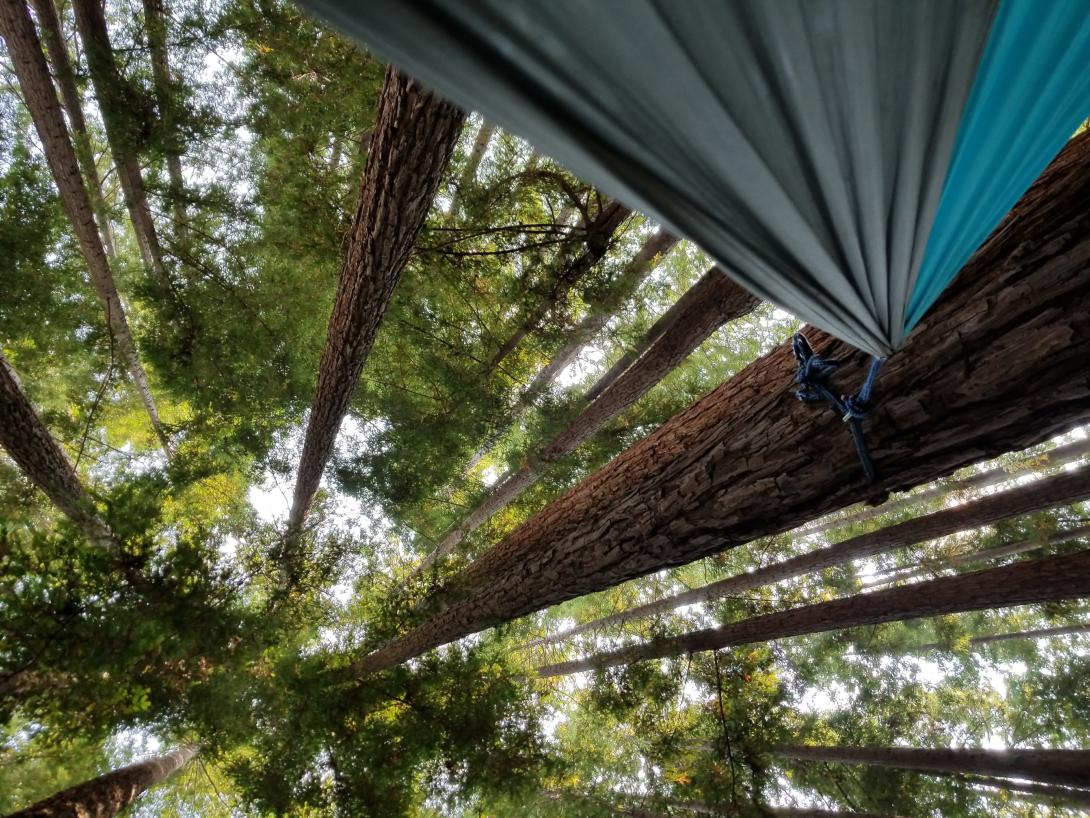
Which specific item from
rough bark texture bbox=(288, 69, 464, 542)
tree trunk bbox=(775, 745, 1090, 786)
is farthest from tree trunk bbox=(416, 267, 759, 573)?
tree trunk bbox=(775, 745, 1090, 786)

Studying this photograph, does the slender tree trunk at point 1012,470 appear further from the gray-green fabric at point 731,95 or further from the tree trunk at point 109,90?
the tree trunk at point 109,90

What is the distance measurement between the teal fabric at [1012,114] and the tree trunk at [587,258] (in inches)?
135

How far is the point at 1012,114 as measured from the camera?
0.87m

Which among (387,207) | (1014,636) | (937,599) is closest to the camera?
(387,207)

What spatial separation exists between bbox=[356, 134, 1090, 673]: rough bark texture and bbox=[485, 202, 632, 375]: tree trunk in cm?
245

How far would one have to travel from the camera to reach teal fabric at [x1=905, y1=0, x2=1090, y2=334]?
708 mm

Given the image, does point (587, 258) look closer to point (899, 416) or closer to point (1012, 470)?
point (899, 416)

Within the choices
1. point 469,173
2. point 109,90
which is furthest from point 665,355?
point 109,90

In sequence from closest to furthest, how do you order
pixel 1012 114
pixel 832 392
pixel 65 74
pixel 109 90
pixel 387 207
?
pixel 1012 114 < pixel 832 392 < pixel 387 207 < pixel 109 90 < pixel 65 74

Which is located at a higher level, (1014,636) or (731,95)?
(731,95)

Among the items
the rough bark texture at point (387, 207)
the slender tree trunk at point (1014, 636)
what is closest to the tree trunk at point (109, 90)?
the rough bark texture at point (387, 207)

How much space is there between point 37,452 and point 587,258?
5813mm

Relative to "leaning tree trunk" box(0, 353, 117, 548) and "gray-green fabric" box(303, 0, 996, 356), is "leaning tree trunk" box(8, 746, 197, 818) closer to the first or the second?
"leaning tree trunk" box(0, 353, 117, 548)

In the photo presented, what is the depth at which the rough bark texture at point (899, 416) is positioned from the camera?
4.35ft
